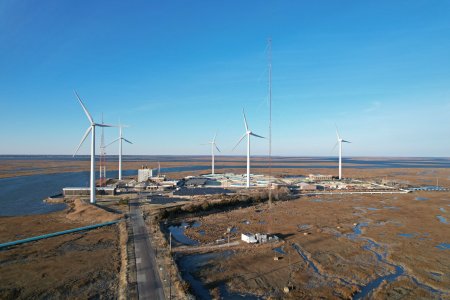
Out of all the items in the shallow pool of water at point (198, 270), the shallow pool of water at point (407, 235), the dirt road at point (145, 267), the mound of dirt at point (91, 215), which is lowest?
the shallow pool of water at point (198, 270)

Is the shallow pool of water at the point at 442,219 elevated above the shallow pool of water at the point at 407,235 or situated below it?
above

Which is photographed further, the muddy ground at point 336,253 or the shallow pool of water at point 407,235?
the shallow pool of water at point 407,235

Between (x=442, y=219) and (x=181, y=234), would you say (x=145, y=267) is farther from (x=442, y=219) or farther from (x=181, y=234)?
(x=442, y=219)

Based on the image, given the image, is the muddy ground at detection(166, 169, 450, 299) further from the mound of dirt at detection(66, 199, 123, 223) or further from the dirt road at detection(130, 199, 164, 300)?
A: the mound of dirt at detection(66, 199, 123, 223)

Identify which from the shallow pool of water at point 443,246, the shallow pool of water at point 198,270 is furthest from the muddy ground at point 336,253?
the shallow pool of water at point 198,270

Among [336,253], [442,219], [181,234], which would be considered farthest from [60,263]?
[442,219]

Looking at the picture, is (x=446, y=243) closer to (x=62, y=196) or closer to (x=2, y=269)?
(x=2, y=269)

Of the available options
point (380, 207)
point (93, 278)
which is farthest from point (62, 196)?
point (380, 207)

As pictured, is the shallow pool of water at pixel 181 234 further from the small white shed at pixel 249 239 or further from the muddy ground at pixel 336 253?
the small white shed at pixel 249 239
